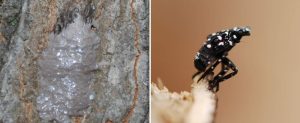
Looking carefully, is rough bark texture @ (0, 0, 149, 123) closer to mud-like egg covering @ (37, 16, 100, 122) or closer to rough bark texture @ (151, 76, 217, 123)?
mud-like egg covering @ (37, 16, 100, 122)

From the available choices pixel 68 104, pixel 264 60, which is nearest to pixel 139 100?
pixel 68 104

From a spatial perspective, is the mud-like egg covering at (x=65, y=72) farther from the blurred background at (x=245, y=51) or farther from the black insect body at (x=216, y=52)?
the blurred background at (x=245, y=51)

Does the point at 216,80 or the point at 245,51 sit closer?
the point at 216,80

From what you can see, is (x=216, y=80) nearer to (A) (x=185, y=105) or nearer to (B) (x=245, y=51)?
(A) (x=185, y=105)

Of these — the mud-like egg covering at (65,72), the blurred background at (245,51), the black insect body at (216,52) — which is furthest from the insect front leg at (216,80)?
the mud-like egg covering at (65,72)

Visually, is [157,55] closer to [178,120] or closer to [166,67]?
[166,67]

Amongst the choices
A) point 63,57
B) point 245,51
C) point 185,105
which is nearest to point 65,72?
point 63,57
